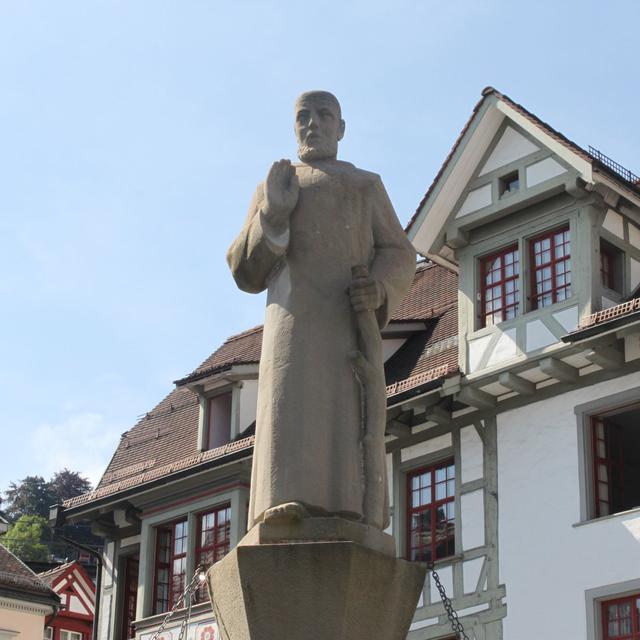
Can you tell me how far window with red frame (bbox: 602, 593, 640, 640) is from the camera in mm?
21328

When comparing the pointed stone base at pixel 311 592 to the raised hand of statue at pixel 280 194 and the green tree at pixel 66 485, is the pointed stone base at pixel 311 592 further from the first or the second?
the green tree at pixel 66 485

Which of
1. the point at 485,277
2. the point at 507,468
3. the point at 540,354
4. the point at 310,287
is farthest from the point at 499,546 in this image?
the point at 310,287

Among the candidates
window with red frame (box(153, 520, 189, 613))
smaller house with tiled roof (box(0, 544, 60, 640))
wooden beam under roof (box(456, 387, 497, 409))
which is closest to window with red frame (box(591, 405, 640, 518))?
wooden beam under roof (box(456, 387, 497, 409))

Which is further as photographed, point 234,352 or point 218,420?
point 234,352

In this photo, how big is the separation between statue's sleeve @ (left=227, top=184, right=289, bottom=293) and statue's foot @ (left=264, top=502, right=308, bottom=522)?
5.10 ft

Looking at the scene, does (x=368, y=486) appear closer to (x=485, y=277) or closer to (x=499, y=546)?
(x=499, y=546)

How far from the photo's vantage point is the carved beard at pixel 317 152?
32.3ft

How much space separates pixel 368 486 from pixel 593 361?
47.0 feet

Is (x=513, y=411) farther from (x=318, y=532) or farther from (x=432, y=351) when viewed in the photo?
(x=318, y=532)

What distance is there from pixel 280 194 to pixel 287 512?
1.99m

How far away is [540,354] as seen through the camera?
23.4m

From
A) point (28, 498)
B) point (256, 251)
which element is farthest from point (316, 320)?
point (28, 498)

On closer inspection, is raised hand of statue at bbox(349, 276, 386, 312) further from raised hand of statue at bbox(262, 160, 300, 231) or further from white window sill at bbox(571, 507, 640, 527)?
white window sill at bbox(571, 507, 640, 527)

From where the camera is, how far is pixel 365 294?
9.23 meters
